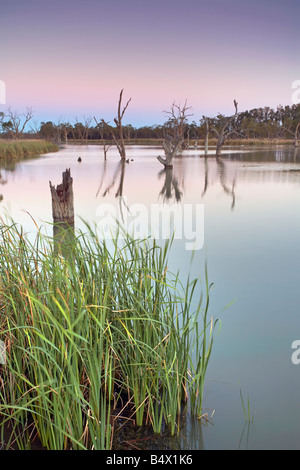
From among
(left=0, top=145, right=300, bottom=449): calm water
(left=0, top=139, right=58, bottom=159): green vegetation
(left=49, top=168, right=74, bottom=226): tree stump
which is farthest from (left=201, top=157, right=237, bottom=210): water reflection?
(left=0, top=139, right=58, bottom=159): green vegetation

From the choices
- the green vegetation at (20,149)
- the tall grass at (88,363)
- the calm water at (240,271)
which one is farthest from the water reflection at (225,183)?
the green vegetation at (20,149)

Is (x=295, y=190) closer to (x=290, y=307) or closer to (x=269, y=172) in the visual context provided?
(x=269, y=172)

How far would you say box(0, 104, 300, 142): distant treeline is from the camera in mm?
48531

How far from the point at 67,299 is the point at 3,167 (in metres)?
15.8

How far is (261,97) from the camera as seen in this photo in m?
40.1

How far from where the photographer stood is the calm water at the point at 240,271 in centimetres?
218

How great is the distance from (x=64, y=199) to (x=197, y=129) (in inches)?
1761

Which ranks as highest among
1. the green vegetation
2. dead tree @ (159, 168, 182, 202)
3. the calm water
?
the green vegetation

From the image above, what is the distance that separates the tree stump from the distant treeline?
4065 centimetres

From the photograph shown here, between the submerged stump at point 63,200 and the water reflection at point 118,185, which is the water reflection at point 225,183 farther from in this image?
the submerged stump at point 63,200

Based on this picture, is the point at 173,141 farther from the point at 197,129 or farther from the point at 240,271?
the point at 197,129

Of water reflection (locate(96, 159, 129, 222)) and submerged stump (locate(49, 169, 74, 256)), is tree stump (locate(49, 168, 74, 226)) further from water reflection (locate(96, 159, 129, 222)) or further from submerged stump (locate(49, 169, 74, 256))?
water reflection (locate(96, 159, 129, 222))

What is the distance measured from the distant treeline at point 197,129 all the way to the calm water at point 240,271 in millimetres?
35504
